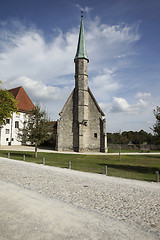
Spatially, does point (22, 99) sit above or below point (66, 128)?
above

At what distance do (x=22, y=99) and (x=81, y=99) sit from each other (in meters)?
18.2

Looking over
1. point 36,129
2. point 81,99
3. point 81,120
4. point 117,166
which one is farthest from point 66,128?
point 117,166

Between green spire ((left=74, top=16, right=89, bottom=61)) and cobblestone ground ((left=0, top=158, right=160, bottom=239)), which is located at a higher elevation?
green spire ((left=74, top=16, right=89, bottom=61))

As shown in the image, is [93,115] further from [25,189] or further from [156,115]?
[25,189]

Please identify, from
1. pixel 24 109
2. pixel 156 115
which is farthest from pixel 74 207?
pixel 24 109

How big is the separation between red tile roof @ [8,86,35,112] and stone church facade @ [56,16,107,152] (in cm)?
1295

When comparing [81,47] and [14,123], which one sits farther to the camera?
[14,123]

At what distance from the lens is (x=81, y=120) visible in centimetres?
3412

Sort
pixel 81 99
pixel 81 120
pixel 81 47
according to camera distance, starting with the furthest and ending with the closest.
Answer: pixel 81 47, pixel 81 99, pixel 81 120

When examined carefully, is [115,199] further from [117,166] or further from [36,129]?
[36,129]

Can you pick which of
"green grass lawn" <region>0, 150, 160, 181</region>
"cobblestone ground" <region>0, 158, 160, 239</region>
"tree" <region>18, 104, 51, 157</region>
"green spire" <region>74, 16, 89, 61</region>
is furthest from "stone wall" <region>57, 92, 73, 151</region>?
"cobblestone ground" <region>0, 158, 160, 239</region>

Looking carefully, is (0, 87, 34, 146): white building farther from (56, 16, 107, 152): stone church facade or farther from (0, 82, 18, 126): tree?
(0, 82, 18, 126): tree

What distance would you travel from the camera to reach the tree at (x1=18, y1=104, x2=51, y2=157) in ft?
71.5

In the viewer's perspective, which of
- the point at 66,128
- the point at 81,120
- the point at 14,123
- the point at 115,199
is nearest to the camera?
the point at 115,199
